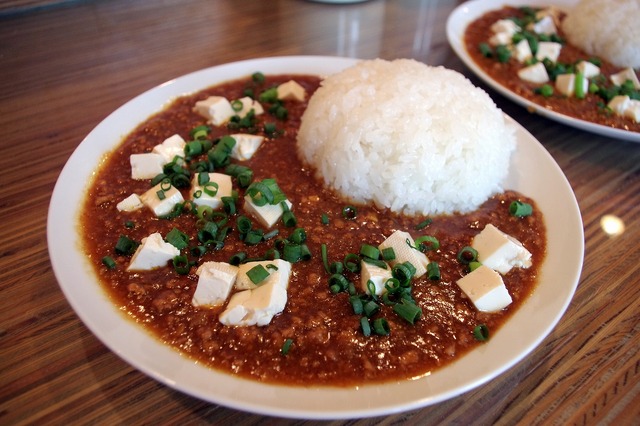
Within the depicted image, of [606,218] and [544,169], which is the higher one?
[544,169]

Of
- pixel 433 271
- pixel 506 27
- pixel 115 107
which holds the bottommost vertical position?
pixel 115 107

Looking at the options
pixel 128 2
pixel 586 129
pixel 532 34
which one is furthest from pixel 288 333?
pixel 128 2

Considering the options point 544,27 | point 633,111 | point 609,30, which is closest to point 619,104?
point 633,111

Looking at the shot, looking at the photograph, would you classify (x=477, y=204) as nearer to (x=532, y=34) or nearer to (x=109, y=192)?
(x=109, y=192)

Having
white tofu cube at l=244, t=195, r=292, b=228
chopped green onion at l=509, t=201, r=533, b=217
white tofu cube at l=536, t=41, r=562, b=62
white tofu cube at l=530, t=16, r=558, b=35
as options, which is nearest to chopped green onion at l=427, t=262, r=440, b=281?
chopped green onion at l=509, t=201, r=533, b=217

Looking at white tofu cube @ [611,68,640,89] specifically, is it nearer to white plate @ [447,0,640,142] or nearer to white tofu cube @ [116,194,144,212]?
white plate @ [447,0,640,142]

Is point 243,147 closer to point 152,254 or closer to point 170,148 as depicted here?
point 170,148

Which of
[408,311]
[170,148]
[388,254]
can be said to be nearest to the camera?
[408,311]
